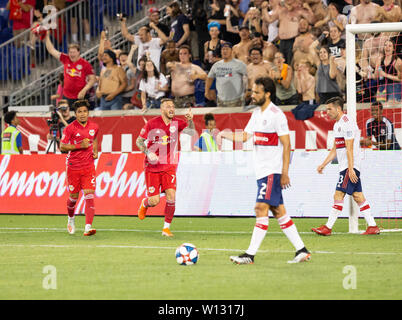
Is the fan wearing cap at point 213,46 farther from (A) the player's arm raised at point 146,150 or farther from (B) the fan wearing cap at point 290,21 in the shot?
(A) the player's arm raised at point 146,150

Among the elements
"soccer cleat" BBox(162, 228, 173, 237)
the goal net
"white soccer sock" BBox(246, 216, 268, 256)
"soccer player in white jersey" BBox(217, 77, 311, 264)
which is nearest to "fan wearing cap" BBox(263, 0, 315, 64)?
the goal net

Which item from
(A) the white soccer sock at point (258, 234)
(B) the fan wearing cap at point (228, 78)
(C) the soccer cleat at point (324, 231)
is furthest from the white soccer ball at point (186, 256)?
(B) the fan wearing cap at point (228, 78)

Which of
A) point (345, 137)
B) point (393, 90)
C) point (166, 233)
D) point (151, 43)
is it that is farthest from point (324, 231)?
point (151, 43)

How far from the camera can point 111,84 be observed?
2388 centimetres

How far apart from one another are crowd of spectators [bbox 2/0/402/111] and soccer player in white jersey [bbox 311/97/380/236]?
4.35m

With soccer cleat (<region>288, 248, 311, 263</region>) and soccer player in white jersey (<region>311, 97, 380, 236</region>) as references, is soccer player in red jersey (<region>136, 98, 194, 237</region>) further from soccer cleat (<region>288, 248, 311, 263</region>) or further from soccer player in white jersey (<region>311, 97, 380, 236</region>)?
soccer cleat (<region>288, 248, 311, 263</region>)

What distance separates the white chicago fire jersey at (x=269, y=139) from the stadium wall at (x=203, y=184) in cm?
670

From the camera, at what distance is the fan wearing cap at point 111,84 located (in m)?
23.8

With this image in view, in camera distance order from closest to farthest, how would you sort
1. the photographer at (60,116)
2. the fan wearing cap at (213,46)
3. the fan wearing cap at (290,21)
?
the photographer at (60,116) < the fan wearing cap at (290,21) < the fan wearing cap at (213,46)

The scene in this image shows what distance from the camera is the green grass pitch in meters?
8.34

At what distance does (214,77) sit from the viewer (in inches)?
856

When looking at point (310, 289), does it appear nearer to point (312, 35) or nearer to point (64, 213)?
point (64, 213)

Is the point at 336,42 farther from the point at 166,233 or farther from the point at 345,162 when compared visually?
the point at 166,233

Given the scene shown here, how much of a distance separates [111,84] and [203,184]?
6386mm
